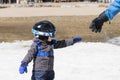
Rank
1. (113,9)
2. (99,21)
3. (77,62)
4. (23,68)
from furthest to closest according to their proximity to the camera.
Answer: (77,62)
(23,68)
(99,21)
(113,9)

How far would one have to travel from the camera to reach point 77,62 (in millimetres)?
10352

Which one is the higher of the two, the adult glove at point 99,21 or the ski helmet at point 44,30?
the adult glove at point 99,21

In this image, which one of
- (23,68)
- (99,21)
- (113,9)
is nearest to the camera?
(113,9)

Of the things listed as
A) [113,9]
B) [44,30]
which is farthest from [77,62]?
[113,9]

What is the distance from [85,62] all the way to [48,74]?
14.5 feet

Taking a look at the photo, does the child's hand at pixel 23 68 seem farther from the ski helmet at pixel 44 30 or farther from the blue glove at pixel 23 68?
the ski helmet at pixel 44 30

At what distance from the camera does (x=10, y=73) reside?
357 inches

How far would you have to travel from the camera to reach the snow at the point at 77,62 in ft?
29.0

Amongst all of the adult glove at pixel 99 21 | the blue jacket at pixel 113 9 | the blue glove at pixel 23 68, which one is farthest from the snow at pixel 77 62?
the blue jacket at pixel 113 9

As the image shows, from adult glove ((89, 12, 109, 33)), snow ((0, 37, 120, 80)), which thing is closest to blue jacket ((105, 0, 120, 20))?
adult glove ((89, 12, 109, 33))

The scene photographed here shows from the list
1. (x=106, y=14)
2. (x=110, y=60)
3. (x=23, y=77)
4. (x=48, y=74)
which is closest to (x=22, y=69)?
(x=48, y=74)

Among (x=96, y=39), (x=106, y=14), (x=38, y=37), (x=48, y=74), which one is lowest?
(x=96, y=39)

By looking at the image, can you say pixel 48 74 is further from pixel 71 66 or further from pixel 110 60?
pixel 110 60

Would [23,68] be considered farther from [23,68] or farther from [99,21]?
[99,21]
